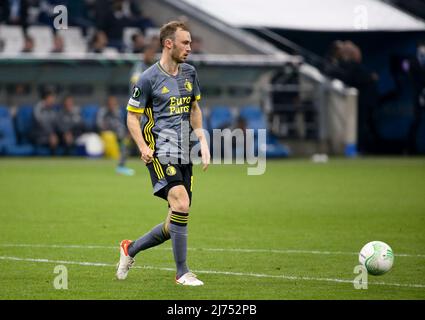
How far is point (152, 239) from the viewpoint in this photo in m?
9.81

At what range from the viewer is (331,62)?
115 feet

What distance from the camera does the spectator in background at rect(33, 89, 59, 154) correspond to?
103 ft

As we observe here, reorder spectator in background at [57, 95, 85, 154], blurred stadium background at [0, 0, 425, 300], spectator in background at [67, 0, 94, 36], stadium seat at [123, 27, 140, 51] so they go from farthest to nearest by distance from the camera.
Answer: spectator in background at [67, 0, 94, 36] < stadium seat at [123, 27, 140, 51] < spectator in background at [57, 95, 85, 154] < blurred stadium background at [0, 0, 425, 300]

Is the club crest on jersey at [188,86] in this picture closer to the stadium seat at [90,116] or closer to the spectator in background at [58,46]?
the stadium seat at [90,116]

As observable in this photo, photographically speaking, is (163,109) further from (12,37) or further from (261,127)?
(12,37)

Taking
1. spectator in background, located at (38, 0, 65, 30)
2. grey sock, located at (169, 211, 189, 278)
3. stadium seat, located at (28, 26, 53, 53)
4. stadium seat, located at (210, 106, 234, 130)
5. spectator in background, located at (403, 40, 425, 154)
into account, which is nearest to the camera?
grey sock, located at (169, 211, 189, 278)

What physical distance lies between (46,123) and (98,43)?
3152 mm

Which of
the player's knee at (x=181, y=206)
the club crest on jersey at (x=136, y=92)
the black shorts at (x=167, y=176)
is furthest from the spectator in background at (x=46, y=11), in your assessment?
the player's knee at (x=181, y=206)

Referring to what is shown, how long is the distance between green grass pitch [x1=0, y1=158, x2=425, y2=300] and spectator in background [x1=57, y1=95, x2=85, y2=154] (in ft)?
19.7

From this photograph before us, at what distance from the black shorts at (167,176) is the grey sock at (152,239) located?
363mm

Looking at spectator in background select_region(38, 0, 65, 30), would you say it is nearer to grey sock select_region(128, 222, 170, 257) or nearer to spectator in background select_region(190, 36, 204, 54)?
spectator in background select_region(190, 36, 204, 54)

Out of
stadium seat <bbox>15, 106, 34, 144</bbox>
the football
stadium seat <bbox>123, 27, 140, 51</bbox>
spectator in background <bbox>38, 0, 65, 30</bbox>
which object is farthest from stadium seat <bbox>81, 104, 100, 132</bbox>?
the football

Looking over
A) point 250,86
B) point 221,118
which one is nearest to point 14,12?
point 221,118
